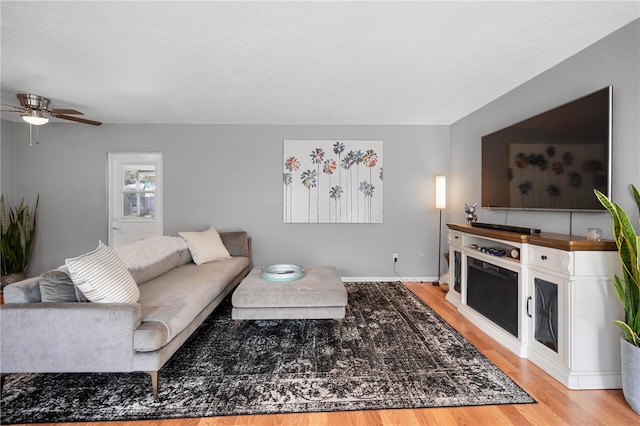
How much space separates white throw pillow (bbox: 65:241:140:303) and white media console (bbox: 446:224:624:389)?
2.78m

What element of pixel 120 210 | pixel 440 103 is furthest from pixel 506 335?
pixel 120 210

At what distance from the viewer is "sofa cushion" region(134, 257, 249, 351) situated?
1.63 m

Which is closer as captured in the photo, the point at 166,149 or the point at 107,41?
the point at 107,41

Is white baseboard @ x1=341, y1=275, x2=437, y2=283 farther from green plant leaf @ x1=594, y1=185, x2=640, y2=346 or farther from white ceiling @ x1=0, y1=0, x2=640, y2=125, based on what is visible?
green plant leaf @ x1=594, y1=185, x2=640, y2=346

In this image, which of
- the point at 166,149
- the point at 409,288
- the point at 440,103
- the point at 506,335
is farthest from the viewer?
the point at 166,149

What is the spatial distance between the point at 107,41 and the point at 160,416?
246 centimetres

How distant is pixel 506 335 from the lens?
2.27 meters

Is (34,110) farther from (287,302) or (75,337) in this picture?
(287,302)

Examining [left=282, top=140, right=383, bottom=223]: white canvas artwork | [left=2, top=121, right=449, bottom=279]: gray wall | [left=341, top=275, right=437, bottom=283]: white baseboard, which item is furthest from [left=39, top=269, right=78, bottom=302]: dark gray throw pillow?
[left=341, top=275, right=437, bottom=283]: white baseboard

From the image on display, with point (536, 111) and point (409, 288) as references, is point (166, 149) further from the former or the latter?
point (536, 111)

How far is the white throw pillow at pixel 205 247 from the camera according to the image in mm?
3318

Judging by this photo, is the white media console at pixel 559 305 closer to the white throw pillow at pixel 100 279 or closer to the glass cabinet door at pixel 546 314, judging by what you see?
the glass cabinet door at pixel 546 314

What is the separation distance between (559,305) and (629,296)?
13.2 inches

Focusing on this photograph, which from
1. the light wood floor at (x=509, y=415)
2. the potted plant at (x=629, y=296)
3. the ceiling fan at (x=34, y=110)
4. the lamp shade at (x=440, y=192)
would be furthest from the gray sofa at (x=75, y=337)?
the lamp shade at (x=440, y=192)
